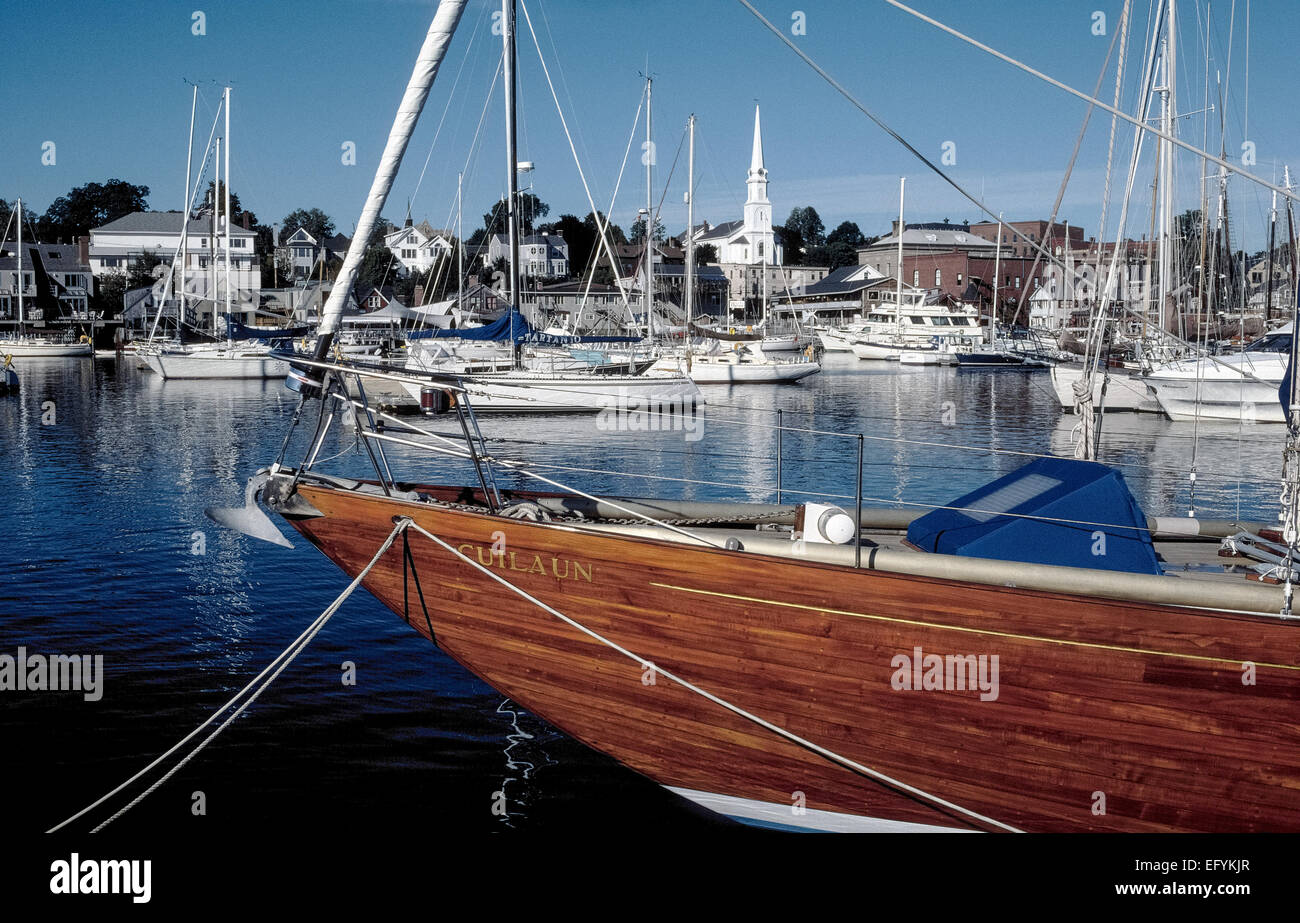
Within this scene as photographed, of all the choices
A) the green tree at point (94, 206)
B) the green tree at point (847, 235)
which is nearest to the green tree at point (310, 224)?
the green tree at point (94, 206)

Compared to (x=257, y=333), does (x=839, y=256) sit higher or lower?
higher

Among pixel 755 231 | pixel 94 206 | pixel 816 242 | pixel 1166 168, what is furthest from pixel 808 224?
pixel 1166 168

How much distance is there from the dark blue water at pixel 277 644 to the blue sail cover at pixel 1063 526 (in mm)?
617

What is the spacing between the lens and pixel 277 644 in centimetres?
1220

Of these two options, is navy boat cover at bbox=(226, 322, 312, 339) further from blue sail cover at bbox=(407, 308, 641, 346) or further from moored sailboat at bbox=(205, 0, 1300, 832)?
moored sailboat at bbox=(205, 0, 1300, 832)

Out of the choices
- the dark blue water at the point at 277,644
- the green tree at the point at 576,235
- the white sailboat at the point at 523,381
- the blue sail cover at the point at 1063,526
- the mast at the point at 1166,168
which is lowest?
the dark blue water at the point at 277,644

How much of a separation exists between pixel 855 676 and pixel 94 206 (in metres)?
159

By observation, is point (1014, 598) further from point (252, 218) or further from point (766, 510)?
point (252, 218)

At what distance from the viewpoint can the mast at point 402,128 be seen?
6.59m

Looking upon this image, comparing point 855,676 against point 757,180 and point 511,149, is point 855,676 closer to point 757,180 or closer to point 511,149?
point 511,149

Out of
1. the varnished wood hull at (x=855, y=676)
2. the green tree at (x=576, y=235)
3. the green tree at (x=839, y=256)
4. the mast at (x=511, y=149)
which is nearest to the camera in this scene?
the varnished wood hull at (x=855, y=676)

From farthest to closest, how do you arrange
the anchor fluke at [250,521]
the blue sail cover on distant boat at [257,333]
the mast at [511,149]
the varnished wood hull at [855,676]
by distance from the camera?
1. the blue sail cover on distant boat at [257,333]
2. the mast at [511,149]
3. the anchor fluke at [250,521]
4. the varnished wood hull at [855,676]

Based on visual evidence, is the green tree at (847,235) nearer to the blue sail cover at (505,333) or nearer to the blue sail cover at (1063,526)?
the blue sail cover at (505,333)

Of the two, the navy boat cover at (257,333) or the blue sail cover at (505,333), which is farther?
the navy boat cover at (257,333)
